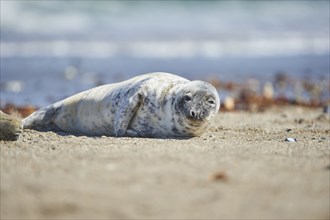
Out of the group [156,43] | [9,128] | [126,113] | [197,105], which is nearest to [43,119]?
[126,113]

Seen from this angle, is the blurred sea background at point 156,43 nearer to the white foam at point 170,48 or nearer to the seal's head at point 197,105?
the white foam at point 170,48

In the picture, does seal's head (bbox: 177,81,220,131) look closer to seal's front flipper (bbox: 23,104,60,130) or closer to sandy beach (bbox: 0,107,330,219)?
sandy beach (bbox: 0,107,330,219)

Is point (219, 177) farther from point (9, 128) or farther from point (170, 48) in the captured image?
point (170, 48)

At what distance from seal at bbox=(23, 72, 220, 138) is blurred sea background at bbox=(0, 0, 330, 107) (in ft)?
9.85

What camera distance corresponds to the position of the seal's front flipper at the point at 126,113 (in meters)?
6.70

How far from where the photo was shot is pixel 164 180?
4070 mm

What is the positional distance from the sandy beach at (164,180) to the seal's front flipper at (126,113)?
0.98 meters

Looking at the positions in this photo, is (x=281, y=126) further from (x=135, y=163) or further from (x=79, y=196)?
(x=79, y=196)

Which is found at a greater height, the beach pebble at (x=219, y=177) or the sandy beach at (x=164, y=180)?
the beach pebble at (x=219, y=177)

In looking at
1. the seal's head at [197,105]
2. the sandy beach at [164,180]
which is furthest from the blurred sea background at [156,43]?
the sandy beach at [164,180]

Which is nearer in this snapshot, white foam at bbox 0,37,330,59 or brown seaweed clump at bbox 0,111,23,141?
brown seaweed clump at bbox 0,111,23,141

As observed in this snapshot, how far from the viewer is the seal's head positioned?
6.41m

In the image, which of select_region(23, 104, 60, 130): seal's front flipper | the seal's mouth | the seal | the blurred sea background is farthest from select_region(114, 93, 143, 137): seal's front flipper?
the blurred sea background

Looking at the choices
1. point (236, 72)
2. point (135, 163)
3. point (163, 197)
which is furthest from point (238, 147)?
point (236, 72)
